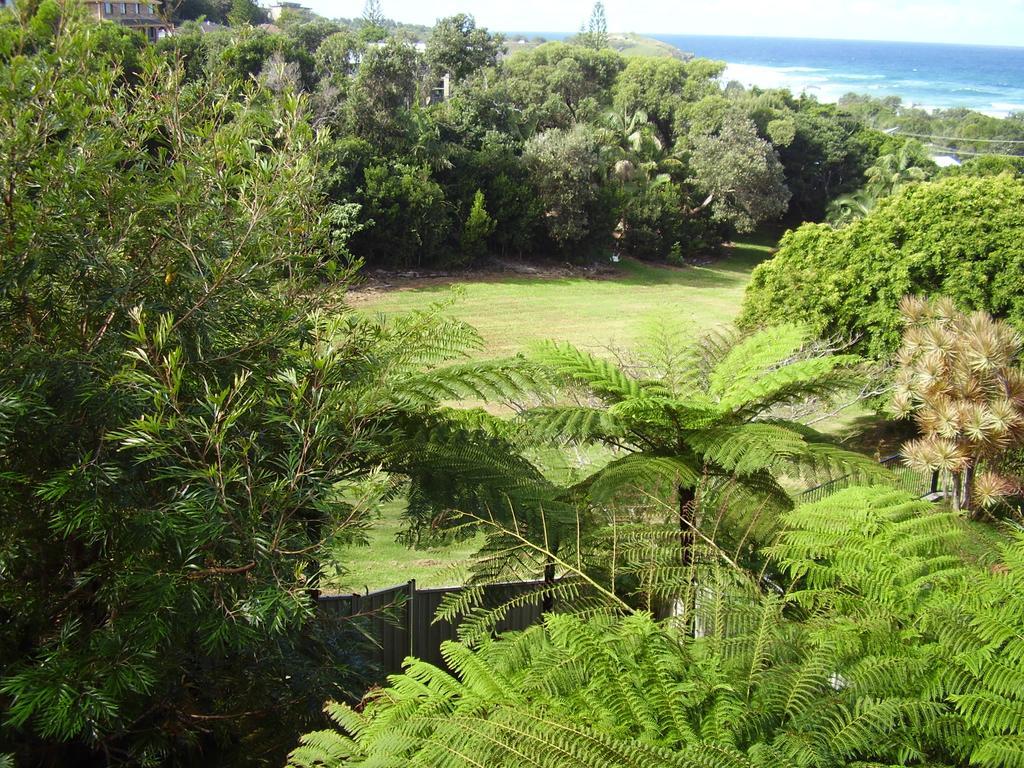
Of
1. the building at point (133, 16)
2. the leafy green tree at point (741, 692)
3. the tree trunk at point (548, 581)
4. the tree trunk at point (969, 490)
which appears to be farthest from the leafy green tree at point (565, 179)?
the leafy green tree at point (741, 692)

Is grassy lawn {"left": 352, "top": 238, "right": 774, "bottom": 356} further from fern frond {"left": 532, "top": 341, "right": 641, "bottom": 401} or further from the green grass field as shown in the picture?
fern frond {"left": 532, "top": 341, "right": 641, "bottom": 401}

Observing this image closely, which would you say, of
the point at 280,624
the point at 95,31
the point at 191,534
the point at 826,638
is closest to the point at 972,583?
the point at 826,638

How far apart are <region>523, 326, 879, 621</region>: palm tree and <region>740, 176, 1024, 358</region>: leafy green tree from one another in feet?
32.9

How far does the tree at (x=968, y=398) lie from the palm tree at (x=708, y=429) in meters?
3.28

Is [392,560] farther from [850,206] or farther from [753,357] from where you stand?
[850,206]

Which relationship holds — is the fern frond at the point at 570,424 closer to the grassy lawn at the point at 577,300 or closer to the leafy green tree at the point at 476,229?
the grassy lawn at the point at 577,300

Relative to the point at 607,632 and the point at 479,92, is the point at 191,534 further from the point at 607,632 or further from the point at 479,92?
the point at 479,92

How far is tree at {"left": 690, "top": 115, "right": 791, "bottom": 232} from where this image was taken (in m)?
34.0

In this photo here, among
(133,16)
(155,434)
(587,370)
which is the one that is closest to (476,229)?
(133,16)

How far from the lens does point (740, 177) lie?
33906mm

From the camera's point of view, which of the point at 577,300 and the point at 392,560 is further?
the point at 577,300

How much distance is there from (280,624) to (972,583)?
92.5 inches

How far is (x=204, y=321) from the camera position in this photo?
359 centimetres

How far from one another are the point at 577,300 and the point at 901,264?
1286 centimetres
